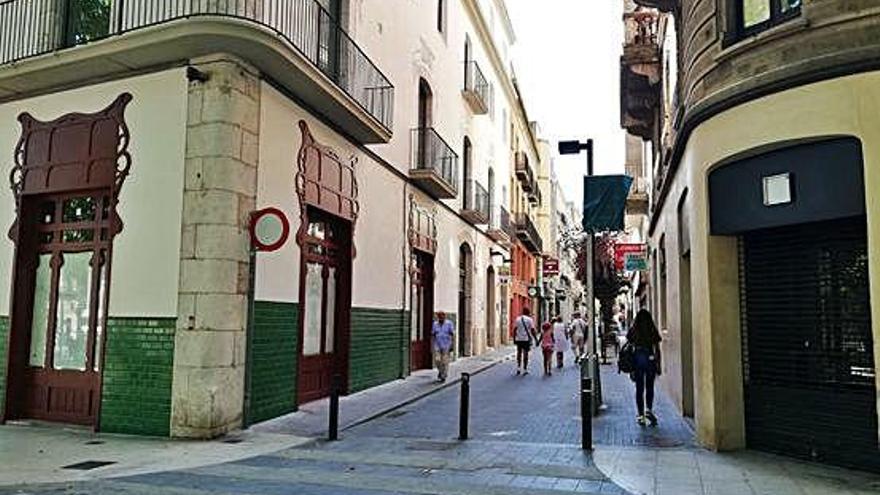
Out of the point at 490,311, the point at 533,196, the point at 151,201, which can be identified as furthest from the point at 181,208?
the point at 533,196

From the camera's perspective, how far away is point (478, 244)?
26.7 meters

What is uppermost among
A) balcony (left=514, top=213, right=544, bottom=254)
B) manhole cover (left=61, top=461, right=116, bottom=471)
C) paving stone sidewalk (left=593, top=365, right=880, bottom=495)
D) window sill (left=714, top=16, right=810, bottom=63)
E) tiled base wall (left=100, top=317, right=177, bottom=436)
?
balcony (left=514, top=213, right=544, bottom=254)

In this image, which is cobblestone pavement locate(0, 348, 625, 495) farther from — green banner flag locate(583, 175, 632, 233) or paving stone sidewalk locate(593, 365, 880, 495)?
green banner flag locate(583, 175, 632, 233)

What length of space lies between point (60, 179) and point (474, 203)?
16000mm

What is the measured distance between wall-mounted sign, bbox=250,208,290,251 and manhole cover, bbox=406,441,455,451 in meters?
3.09

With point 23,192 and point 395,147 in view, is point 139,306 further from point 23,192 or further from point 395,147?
point 395,147

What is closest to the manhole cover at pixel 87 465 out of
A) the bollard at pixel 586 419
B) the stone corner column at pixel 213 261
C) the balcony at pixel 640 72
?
the stone corner column at pixel 213 261

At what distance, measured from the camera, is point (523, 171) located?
124 ft

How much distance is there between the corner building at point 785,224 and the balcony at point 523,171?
27.5 m

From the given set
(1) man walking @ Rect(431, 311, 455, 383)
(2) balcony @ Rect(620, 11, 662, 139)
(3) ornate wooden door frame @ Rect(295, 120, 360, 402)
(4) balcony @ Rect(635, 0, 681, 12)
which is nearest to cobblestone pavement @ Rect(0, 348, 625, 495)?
(3) ornate wooden door frame @ Rect(295, 120, 360, 402)

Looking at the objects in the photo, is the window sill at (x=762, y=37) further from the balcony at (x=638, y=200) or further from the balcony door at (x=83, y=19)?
the balcony at (x=638, y=200)

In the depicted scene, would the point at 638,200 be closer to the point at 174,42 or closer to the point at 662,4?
the point at 662,4

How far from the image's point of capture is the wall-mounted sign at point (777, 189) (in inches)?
309

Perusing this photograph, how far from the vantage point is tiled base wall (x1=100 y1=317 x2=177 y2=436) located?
31.4 ft
